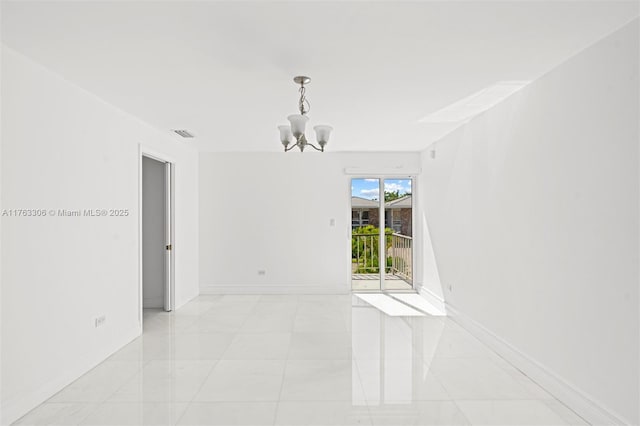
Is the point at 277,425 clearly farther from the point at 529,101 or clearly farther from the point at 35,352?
the point at 529,101

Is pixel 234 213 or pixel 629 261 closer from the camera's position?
pixel 629 261

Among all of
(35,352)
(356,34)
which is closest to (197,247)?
(35,352)

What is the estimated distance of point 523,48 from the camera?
2609mm

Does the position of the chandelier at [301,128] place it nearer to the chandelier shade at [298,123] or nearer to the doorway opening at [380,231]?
the chandelier shade at [298,123]

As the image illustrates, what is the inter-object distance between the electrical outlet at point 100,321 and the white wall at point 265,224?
10.0 feet

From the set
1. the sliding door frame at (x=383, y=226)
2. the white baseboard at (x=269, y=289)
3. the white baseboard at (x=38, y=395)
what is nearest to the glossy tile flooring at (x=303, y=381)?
the white baseboard at (x=38, y=395)

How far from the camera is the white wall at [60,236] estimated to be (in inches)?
103

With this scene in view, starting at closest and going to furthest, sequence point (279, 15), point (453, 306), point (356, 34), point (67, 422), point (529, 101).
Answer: point (279, 15), point (356, 34), point (67, 422), point (529, 101), point (453, 306)

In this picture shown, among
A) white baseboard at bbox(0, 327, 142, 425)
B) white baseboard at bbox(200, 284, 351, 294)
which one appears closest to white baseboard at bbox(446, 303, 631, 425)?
white baseboard at bbox(200, 284, 351, 294)

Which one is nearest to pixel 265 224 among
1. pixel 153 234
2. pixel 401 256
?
pixel 153 234

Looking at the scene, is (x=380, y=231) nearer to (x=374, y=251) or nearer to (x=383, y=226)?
(x=383, y=226)

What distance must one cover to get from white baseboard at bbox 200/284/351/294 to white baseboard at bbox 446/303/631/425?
9.52 ft

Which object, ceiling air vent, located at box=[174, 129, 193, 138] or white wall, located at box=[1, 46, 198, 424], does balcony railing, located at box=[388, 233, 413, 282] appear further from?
white wall, located at box=[1, 46, 198, 424]

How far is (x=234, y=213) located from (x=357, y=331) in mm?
3151
